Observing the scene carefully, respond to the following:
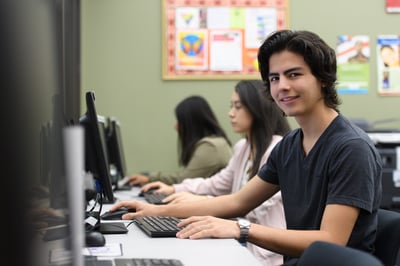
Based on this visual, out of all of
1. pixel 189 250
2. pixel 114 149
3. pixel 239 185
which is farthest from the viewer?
pixel 114 149

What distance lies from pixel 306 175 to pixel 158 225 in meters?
0.46

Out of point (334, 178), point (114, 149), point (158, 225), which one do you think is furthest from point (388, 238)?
point (114, 149)

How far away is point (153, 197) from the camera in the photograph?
102 inches

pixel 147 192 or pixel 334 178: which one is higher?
pixel 334 178

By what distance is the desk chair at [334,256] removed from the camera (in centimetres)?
101

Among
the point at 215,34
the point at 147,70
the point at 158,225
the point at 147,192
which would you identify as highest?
the point at 215,34

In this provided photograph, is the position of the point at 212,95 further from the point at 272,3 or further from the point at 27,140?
the point at 27,140

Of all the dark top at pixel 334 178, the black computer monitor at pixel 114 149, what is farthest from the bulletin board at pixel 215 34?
the dark top at pixel 334 178

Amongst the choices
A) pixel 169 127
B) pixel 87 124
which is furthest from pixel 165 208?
pixel 169 127

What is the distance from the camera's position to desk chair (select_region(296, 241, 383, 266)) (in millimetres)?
1010

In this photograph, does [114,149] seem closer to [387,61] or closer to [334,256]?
[387,61]

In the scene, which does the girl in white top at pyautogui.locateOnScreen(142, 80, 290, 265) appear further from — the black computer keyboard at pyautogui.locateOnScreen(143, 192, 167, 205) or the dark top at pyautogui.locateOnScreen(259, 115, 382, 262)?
the dark top at pyautogui.locateOnScreen(259, 115, 382, 262)

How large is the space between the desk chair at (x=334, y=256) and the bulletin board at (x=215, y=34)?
9.33ft

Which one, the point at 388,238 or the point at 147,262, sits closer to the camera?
the point at 147,262
